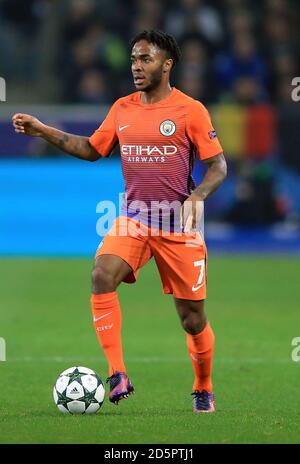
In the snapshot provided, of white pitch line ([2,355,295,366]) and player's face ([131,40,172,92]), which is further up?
player's face ([131,40,172,92])

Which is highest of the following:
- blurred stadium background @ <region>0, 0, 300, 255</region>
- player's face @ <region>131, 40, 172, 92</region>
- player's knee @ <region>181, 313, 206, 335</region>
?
blurred stadium background @ <region>0, 0, 300, 255</region>

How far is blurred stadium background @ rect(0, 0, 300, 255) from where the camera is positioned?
16016mm

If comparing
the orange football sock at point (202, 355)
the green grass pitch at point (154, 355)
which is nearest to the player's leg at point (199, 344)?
the orange football sock at point (202, 355)

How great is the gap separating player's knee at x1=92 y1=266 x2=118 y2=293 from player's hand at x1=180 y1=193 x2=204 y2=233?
53cm

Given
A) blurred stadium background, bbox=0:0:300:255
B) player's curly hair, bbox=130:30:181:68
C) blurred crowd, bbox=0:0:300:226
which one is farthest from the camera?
blurred crowd, bbox=0:0:300:226

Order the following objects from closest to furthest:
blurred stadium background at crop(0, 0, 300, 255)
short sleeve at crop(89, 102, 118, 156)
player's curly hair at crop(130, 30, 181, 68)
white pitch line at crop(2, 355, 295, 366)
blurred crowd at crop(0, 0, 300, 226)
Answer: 1. player's curly hair at crop(130, 30, 181, 68)
2. short sleeve at crop(89, 102, 118, 156)
3. white pitch line at crop(2, 355, 295, 366)
4. blurred stadium background at crop(0, 0, 300, 255)
5. blurred crowd at crop(0, 0, 300, 226)

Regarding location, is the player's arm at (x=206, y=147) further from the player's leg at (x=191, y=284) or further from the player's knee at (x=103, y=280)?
the player's knee at (x=103, y=280)

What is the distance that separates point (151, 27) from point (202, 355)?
13.3 m

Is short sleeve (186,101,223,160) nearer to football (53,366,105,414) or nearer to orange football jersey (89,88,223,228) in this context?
orange football jersey (89,88,223,228)

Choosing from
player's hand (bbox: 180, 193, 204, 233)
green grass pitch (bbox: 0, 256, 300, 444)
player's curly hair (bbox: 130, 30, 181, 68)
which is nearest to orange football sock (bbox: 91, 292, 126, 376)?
green grass pitch (bbox: 0, 256, 300, 444)

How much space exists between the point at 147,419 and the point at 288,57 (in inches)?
556

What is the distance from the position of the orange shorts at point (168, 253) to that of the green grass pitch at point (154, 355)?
2.51 ft

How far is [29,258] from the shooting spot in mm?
15781
